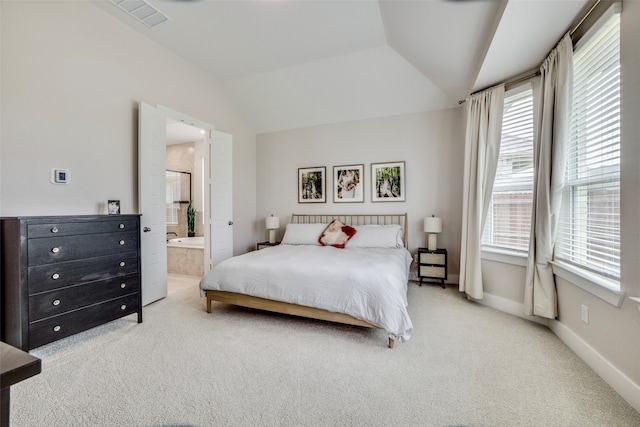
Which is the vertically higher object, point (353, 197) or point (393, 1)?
point (393, 1)

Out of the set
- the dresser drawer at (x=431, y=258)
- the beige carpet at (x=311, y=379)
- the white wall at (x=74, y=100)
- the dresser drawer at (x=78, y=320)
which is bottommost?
the beige carpet at (x=311, y=379)

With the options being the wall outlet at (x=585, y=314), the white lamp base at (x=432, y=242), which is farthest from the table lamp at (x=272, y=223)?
the wall outlet at (x=585, y=314)

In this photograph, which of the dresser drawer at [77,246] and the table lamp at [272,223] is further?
the table lamp at [272,223]

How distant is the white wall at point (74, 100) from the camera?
7.33ft

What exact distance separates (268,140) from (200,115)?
56.8 inches

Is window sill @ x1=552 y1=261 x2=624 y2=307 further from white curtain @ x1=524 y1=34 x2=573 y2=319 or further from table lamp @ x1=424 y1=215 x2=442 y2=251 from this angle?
table lamp @ x1=424 y1=215 x2=442 y2=251

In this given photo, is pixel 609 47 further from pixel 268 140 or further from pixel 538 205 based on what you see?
pixel 268 140

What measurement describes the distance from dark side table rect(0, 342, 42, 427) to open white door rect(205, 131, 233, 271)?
3557 millimetres

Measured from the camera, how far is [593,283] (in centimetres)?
187

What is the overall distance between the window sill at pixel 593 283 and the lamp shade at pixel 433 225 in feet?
5.08

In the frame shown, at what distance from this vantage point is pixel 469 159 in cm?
327

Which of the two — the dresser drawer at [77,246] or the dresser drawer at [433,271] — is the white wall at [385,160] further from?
the dresser drawer at [77,246]

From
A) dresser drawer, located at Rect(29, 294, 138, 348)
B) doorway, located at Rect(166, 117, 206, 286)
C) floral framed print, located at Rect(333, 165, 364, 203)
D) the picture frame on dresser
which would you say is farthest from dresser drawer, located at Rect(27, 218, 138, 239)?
doorway, located at Rect(166, 117, 206, 286)

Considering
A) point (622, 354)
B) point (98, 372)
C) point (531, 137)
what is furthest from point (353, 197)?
point (98, 372)
